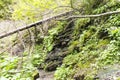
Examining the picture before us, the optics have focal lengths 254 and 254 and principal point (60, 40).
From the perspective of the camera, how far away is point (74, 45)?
841cm

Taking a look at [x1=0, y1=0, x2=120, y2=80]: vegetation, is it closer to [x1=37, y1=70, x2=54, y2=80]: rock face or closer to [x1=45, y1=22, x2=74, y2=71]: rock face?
[x1=45, y1=22, x2=74, y2=71]: rock face

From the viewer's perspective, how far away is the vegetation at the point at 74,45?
18.3 feet

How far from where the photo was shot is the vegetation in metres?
5.57

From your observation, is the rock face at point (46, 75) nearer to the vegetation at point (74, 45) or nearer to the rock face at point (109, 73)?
the vegetation at point (74, 45)

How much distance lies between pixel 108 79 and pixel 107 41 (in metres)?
1.87

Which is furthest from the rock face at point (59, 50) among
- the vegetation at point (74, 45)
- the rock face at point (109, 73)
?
the rock face at point (109, 73)

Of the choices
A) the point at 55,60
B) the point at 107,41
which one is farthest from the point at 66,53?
the point at 107,41

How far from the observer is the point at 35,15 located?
8867 millimetres

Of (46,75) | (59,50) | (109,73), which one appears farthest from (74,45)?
(109,73)

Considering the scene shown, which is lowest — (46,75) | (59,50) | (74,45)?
(46,75)

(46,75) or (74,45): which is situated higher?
(74,45)

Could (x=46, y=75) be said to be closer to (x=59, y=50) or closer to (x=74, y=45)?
(x=59, y=50)

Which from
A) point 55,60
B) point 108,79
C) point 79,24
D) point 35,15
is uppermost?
point 35,15

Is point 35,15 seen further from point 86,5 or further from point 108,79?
point 108,79
